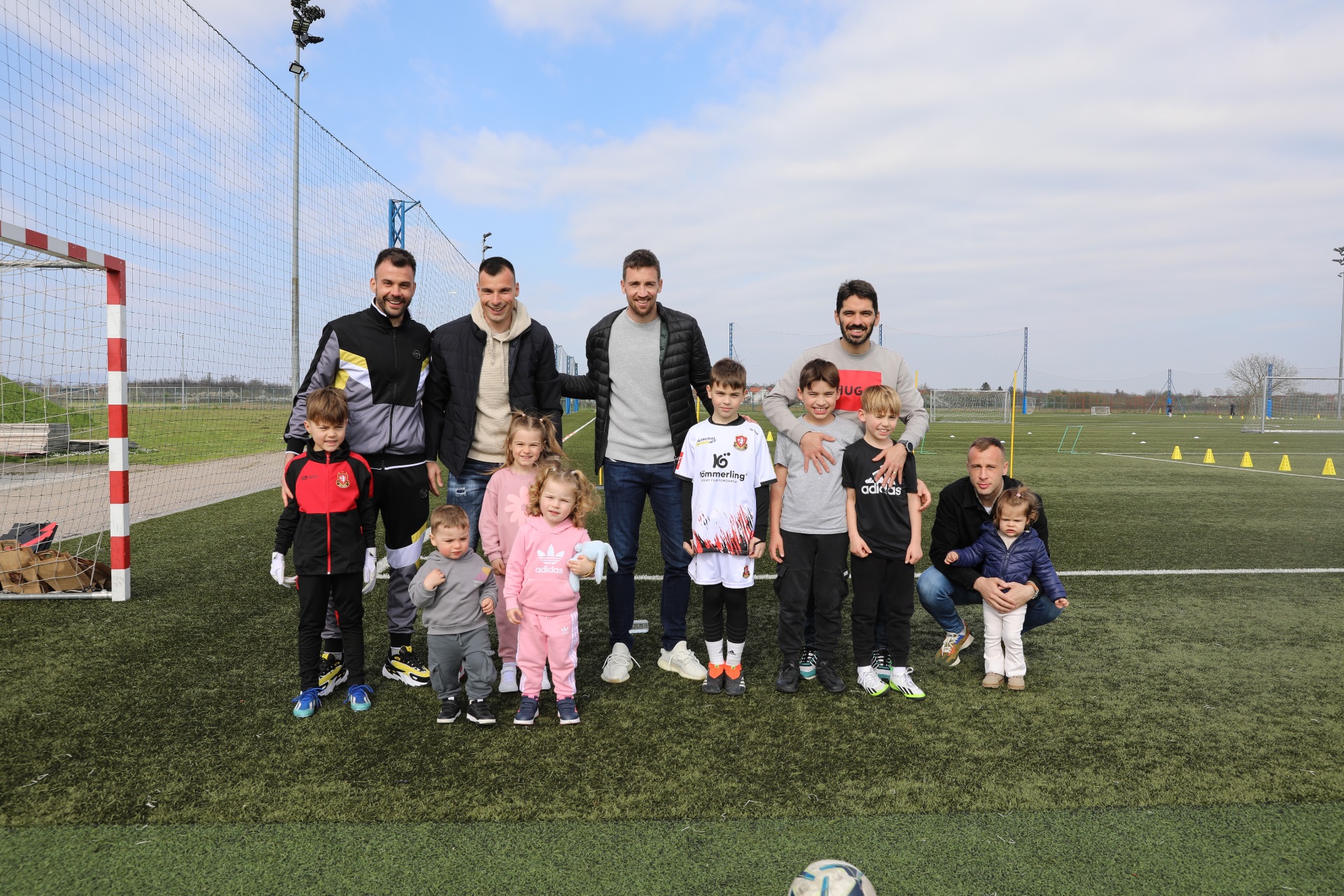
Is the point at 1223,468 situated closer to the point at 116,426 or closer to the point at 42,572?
the point at 116,426

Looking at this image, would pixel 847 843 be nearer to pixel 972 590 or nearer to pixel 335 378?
pixel 972 590

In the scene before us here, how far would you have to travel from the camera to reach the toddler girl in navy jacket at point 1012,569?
144 inches

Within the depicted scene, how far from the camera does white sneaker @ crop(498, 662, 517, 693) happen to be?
3555 mm

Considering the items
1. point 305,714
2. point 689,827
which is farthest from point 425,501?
point 689,827

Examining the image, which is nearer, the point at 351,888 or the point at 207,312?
the point at 351,888

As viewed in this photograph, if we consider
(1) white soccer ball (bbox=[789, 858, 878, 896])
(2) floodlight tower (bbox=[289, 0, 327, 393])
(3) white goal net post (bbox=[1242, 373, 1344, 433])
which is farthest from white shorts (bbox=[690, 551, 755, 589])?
(3) white goal net post (bbox=[1242, 373, 1344, 433])

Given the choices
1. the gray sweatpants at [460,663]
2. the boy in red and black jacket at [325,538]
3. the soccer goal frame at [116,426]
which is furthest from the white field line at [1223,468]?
the soccer goal frame at [116,426]

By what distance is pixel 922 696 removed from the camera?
349 cm

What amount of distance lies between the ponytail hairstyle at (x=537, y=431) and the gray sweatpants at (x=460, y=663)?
2.62ft

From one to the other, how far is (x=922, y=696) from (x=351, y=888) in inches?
98.2

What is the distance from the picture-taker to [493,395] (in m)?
3.71

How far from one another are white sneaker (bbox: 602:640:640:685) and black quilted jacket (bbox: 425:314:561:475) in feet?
3.76

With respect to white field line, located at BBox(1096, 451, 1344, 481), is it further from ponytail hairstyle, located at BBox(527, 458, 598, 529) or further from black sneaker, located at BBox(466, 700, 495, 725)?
black sneaker, located at BBox(466, 700, 495, 725)

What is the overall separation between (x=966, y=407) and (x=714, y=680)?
43.0m
